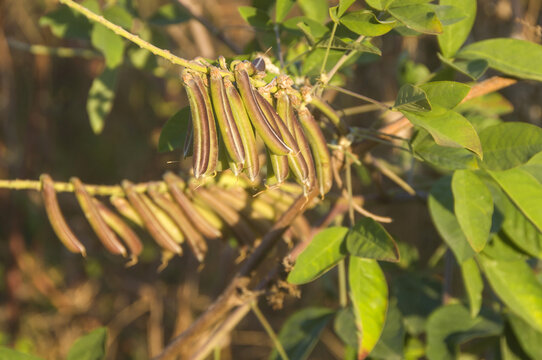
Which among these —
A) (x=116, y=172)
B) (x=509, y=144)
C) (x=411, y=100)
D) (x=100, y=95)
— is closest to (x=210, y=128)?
(x=411, y=100)

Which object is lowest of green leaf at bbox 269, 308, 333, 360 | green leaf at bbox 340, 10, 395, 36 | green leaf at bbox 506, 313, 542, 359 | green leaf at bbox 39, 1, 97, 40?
green leaf at bbox 506, 313, 542, 359

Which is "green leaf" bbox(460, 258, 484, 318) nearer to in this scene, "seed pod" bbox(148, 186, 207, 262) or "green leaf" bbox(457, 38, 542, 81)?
Result: "green leaf" bbox(457, 38, 542, 81)

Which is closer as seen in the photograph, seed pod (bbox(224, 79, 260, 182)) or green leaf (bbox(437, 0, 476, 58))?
seed pod (bbox(224, 79, 260, 182))

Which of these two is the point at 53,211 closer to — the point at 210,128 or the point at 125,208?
the point at 125,208

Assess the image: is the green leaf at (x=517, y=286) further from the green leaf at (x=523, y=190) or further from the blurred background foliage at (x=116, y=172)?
the blurred background foliage at (x=116, y=172)

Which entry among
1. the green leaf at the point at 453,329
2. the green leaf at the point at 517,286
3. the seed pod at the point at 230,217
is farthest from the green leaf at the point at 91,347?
the green leaf at the point at 517,286

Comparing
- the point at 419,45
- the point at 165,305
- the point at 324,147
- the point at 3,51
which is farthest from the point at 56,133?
the point at 324,147

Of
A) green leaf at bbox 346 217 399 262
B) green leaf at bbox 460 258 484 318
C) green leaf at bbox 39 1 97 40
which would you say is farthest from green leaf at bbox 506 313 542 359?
green leaf at bbox 39 1 97 40

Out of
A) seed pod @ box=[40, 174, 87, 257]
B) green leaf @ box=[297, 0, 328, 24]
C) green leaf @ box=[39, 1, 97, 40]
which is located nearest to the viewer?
seed pod @ box=[40, 174, 87, 257]
